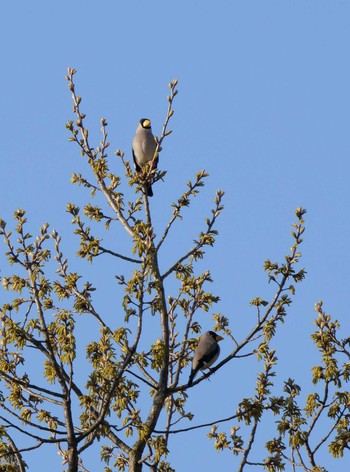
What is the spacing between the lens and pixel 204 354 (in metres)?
12.8

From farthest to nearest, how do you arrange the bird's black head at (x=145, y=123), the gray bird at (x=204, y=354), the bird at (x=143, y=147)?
the bird's black head at (x=145, y=123) → the bird at (x=143, y=147) → the gray bird at (x=204, y=354)

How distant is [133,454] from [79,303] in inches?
74.8

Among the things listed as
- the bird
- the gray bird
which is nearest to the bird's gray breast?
the bird

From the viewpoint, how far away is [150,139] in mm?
16656

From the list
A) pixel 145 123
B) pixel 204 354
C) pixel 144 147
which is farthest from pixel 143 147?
pixel 204 354

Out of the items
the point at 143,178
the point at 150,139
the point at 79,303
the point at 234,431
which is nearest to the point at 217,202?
the point at 143,178

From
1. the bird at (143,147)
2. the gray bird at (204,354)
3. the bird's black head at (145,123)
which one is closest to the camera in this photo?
the gray bird at (204,354)

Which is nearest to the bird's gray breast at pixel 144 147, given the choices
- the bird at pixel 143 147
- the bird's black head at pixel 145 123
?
the bird at pixel 143 147

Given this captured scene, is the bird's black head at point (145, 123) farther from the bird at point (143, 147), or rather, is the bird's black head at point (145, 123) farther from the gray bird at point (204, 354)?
the gray bird at point (204, 354)

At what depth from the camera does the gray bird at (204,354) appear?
1265 cm

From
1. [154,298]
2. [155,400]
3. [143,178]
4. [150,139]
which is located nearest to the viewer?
[154,298]

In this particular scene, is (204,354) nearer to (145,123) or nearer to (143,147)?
(143,147)

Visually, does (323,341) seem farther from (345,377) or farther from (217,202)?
(217,202)

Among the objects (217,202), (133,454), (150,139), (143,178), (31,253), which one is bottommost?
(133,454)
